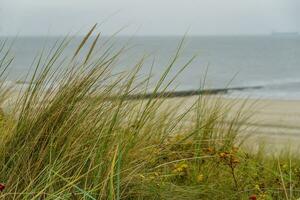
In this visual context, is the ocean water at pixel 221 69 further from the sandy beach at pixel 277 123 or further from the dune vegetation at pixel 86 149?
the sandy beach at pixel 277 123

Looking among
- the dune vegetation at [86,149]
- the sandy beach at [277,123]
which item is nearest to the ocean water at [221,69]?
the dune vegetation at [86,149]

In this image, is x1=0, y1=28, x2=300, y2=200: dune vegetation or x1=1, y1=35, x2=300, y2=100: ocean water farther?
x1=1, y1=35, x2=300, y2=100: ocean water

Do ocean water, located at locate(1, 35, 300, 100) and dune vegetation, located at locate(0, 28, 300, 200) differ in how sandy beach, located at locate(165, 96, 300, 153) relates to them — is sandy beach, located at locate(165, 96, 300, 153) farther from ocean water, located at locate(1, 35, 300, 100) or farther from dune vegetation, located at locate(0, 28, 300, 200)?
dune vegetation, located at locate(0, 28, 300, 200)

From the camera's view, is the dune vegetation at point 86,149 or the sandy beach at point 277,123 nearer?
the dune vegetation at point 86,149

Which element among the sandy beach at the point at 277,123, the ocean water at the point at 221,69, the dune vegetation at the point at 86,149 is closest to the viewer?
the dune vegetation at the point at 86,149

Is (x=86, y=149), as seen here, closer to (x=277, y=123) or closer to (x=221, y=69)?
(x=277, y=123)

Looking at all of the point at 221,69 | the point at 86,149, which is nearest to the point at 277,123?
the point at 86,149

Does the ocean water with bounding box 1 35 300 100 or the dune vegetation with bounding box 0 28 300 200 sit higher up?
the ocean water with bounding box 1 35 300 100

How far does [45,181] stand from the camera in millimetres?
2430

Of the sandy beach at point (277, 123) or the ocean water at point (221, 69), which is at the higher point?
the ocean water at point (221, 69)

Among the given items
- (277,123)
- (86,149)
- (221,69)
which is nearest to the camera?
(86,149)

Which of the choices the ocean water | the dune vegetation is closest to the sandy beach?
the ocean water

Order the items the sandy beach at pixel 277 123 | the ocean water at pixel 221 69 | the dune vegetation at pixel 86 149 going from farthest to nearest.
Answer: the sandy beach at pixel 277 123, the ocean water at pixel 221 69, the dune vegetation at pixel 86 149

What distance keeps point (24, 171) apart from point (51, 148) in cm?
15
